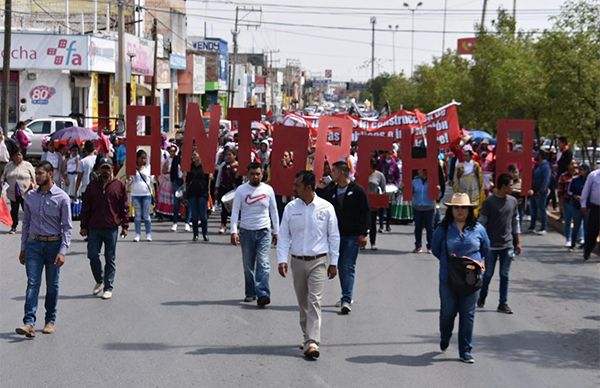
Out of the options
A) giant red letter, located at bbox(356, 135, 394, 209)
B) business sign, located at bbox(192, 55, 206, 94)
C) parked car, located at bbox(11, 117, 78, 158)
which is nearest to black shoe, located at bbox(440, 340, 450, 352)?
giant red letter, located at bbox(356, 135, 394, 209)

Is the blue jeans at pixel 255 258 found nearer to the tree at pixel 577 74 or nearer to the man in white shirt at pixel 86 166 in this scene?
the man in white shirt at pixel 86 166

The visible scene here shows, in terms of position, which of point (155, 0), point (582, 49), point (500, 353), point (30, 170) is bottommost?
point (500, 353)

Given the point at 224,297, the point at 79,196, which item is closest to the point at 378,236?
the point at 79,196

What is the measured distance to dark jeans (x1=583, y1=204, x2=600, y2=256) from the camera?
18.2 m

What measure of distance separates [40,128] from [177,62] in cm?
3385

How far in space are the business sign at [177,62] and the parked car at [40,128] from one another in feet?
102

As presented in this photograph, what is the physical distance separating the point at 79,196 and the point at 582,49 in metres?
11.5

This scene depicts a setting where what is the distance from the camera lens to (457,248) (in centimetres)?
1033

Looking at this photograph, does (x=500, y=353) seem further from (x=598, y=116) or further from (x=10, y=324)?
(x=598, y=116)

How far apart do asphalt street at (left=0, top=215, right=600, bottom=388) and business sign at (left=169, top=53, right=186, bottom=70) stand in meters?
54.5

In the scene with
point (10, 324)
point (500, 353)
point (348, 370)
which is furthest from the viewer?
point (10, 324)

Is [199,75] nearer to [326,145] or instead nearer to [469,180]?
[469,180]

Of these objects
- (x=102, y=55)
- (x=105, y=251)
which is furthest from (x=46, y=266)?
(x=102, y=55)

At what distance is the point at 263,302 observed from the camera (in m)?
12.8
